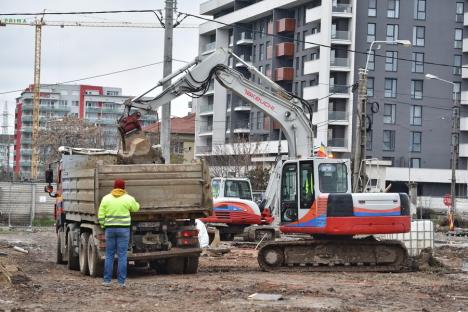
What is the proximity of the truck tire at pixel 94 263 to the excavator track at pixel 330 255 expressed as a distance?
153 inches

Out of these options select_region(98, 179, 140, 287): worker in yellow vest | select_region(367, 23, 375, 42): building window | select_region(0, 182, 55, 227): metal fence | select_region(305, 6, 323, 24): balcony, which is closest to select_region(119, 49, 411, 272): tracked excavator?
select_region(98, 179, 140, 287): worker in yellow vest

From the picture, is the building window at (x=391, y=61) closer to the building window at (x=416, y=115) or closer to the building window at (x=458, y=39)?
the building window at (x=416, y=115)

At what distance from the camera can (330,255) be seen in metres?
20.9

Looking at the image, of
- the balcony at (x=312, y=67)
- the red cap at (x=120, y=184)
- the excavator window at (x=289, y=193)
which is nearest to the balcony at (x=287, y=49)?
the balcony at (x=312, y=67)

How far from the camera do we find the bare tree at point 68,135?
99750mm

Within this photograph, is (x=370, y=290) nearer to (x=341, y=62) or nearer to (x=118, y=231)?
(x=118, y=231)

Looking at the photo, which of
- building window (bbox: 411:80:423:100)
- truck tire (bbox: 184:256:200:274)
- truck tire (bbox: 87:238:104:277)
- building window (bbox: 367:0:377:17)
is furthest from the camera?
building window (bbox: 411:80:423:100)

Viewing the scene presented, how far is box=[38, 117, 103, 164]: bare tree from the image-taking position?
9975 centimetres

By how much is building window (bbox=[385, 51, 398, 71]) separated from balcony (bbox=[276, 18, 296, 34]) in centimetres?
970

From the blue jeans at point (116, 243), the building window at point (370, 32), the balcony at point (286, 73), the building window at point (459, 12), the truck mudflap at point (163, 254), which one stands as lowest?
the truck mudflap at point (163, 254)

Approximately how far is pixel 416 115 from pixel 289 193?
63.2 m

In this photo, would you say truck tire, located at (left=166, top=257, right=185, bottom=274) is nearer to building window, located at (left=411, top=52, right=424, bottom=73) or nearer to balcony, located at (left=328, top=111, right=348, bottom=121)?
balcony, located at (left=328, top=111, right=348, bottom=121)

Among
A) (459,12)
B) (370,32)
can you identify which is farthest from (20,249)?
(459,12)

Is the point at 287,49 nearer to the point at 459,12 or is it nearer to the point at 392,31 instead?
the point at 392,31
